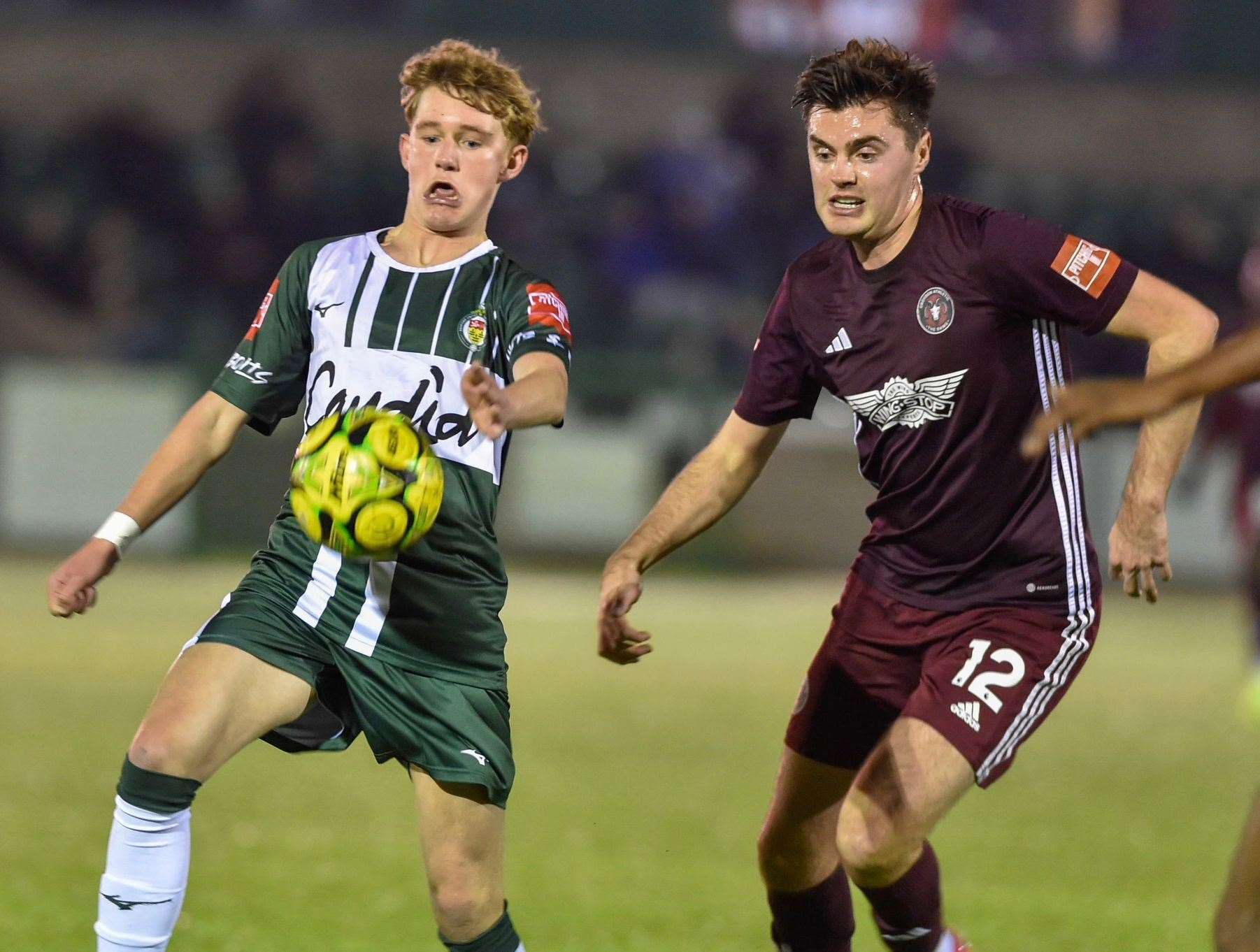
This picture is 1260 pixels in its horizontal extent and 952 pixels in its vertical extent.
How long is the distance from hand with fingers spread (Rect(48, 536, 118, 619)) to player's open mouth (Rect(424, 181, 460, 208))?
1.13 metres

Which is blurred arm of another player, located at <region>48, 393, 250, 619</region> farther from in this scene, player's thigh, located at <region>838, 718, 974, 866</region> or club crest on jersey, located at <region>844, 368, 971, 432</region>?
player's thigh, located at <region>838, 718, 974, 866</region>

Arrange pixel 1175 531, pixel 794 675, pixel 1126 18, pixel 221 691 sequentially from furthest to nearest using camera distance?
pixel 1126 18
pixel 1175 531
pixel 794 675
pixel 221 691

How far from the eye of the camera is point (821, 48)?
2150 centimetres

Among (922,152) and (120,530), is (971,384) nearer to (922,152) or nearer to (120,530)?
(922,152)

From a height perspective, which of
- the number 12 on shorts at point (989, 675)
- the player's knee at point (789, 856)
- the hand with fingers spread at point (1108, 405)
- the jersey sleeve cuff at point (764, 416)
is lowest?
the player's knee at point (789, 856)

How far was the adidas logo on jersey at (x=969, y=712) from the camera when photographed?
14.4 ft

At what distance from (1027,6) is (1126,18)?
4.59 ft

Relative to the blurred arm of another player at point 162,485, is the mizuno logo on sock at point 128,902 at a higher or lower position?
lower

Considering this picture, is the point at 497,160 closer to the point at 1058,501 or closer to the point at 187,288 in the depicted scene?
the point at 1058,501

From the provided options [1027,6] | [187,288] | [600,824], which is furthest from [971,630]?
[1027,6]

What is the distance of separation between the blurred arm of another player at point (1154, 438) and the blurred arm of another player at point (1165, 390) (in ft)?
2.90

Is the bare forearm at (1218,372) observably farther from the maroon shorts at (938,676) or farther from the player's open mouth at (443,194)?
the player's open mouth at (443,194)

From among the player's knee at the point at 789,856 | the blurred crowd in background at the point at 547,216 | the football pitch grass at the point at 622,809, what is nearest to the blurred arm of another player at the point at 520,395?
the player's knee at the point at 789,856

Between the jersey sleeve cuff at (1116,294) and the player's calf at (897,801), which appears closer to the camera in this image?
the player's calf at (897,801)
